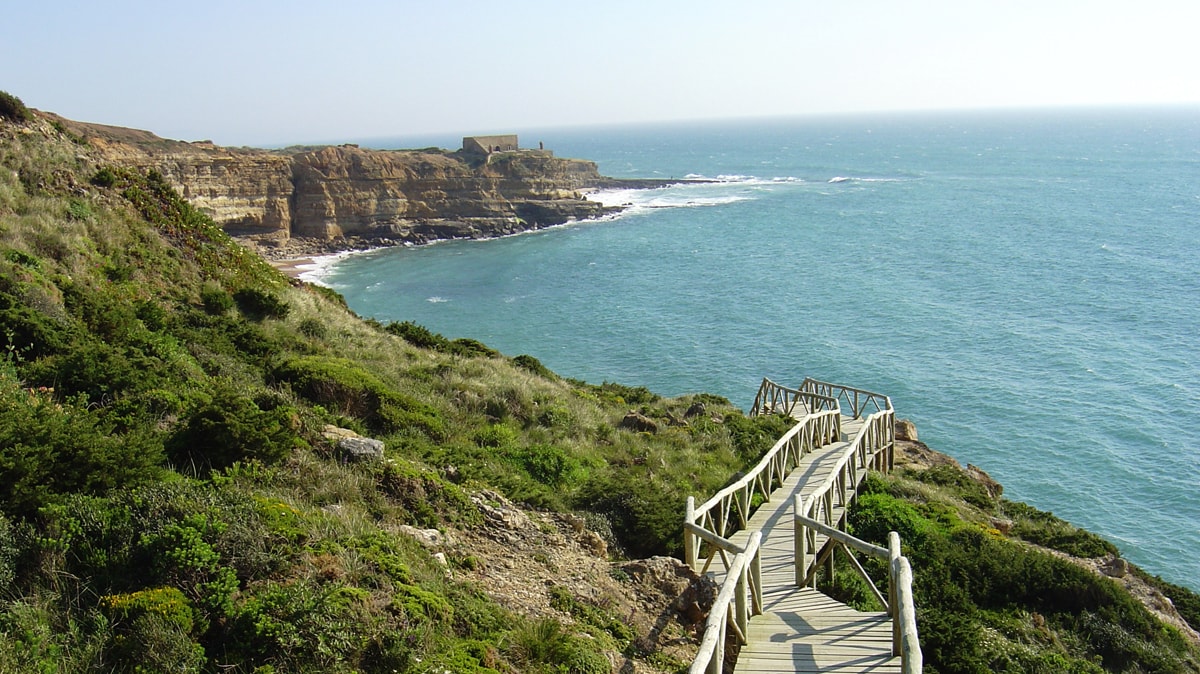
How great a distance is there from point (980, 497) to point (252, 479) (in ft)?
57.2

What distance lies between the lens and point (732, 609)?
764cm

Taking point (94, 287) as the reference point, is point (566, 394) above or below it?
below

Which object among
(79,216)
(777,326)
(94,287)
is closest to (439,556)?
(94,287)

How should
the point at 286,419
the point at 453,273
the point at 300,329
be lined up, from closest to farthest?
the point at 286,419, the point at 300,329, the point at 453,273

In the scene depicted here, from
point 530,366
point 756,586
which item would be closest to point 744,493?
point 756,586

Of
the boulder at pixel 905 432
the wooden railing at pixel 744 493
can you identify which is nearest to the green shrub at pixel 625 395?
the wooden railing at pixel 744 493

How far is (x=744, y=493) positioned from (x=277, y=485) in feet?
22.7

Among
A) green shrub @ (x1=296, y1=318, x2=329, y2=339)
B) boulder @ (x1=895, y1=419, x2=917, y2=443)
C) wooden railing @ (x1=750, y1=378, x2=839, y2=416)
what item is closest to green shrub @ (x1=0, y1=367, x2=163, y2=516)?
green shrub @ (x1=296, y1=318, x2=329, y2=339)

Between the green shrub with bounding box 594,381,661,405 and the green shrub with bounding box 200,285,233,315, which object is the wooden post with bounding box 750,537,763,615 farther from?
the green shrub with bounding box 594,381,661,405

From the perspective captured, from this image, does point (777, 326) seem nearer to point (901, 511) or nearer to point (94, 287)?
point (901, 511)

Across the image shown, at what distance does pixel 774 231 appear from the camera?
250ft

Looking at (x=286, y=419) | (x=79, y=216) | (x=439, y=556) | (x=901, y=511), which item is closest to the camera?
(x=439, y=556)

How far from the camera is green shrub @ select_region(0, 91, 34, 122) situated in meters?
18.5

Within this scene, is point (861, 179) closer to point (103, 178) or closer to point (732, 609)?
point (103, 178)
